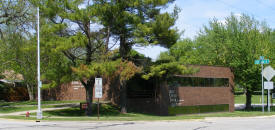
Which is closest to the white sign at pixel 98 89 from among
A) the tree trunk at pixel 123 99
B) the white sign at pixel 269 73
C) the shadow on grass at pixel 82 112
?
the shadow on grass at pixel 82 112

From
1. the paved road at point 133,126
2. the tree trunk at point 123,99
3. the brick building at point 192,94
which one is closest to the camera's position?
the paved road at point 133,126

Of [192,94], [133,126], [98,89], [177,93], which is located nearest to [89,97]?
[98,89]

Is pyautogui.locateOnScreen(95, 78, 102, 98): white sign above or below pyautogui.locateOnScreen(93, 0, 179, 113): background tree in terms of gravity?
below

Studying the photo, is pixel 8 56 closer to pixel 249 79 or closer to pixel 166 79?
pixel 166 79

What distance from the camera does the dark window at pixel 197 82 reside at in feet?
105

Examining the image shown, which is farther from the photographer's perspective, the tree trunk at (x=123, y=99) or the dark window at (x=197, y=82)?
the dark window at (x=197, y=82)

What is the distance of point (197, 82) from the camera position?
34.4 m

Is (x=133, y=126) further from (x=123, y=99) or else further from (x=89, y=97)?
(x=123, y=99)

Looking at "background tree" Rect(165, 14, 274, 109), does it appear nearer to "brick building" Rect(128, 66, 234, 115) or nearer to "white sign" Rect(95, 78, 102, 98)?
A: "brick building" Rect(128, 66, 234, 115)

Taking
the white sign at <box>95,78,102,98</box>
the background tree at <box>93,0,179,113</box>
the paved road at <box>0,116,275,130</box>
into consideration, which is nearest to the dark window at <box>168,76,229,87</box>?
the background tree at <box>93,0,179,113</box>

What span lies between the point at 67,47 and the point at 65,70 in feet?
8.09

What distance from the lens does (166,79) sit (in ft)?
101

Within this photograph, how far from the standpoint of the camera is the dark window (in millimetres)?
32031

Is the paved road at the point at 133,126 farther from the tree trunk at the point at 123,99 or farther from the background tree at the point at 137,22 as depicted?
the tree trunk at the point at 123,99
